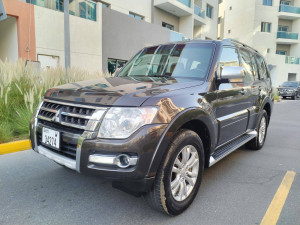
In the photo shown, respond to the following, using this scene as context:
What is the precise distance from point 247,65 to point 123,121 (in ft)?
9.68

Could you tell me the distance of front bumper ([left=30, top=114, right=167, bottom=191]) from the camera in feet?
6.36

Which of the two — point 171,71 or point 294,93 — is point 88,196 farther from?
point 294,93

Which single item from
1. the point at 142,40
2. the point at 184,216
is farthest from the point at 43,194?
the point at 142,40

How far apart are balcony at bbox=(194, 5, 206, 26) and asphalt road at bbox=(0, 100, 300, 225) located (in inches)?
789

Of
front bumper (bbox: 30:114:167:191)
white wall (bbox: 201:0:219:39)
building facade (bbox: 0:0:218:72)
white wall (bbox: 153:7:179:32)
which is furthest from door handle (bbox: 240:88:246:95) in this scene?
white wall (bbox: 201:0:219:39)

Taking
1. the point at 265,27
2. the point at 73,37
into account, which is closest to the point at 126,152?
the point at 73,37

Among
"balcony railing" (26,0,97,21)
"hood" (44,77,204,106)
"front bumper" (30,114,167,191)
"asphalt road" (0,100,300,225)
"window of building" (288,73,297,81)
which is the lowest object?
"asphalt road" (0,100,300,225)

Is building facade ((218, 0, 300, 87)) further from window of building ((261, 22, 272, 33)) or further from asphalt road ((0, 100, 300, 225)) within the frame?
asphalt road ((0, 100, 300, 225))

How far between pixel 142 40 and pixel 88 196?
14246mm

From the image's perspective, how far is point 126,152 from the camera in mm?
1942

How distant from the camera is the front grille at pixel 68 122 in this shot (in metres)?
2.10

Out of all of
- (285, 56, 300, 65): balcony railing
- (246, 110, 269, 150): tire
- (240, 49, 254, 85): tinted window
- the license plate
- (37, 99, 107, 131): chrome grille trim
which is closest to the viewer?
(37, 99, 107, 131): chrome grille trim

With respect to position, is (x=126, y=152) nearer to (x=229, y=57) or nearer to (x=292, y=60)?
(x=229, y=57)

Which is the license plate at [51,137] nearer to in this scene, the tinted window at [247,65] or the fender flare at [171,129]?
the fender flare at [171,129]
